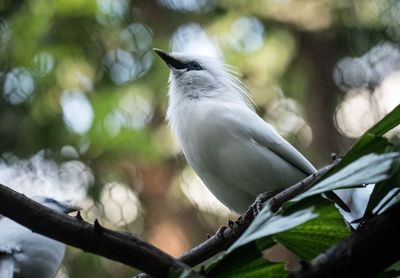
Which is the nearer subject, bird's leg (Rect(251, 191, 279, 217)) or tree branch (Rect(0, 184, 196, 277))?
tree branch (Rect(0, 184, 196, 277))

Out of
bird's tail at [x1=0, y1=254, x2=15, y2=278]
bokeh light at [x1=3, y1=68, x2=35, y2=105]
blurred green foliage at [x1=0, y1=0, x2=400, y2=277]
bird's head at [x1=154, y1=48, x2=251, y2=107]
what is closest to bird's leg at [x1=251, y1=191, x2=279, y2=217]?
bird's head at [x1=154, y1=48, x2=251, y2=107]

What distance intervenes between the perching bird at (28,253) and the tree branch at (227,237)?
367 millimetres

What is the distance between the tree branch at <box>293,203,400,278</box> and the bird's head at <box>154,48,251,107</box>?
55.8 inches

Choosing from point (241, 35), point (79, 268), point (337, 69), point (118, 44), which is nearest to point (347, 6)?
point (337, 69)

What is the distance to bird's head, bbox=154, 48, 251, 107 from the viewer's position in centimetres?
208

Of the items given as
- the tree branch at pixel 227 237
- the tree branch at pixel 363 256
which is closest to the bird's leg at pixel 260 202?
the tree branch at pixel 227 237

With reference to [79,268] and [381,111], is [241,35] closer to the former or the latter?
[381,111]

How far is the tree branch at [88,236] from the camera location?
2.55 feet

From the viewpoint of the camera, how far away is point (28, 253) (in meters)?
1.48

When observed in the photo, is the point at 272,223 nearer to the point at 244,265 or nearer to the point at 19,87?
the point at 244,265

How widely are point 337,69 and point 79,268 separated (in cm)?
179

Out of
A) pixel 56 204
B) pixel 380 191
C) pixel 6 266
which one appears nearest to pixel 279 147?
pixel 56 204

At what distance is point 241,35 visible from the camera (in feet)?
13.1

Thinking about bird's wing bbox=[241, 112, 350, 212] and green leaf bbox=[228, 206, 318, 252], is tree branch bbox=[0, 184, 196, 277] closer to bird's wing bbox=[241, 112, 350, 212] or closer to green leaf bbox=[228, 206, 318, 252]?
green leaf bbox=[228, 206, 318, 252]
